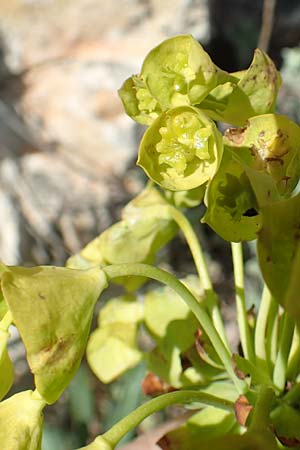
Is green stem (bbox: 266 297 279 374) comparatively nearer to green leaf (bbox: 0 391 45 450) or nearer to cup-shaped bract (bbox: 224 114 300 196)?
cup-shaped bract (bbox: 224 114 300 196)

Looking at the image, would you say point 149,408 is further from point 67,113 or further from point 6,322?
point 67,113

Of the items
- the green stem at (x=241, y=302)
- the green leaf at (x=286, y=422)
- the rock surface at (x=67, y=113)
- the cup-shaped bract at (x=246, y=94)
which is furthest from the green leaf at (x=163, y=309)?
the rock surface at (x=67, y=113)

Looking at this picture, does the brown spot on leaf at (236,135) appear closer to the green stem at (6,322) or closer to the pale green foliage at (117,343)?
the green stem at (6,322)

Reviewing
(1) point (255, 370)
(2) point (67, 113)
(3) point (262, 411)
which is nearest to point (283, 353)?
(1) point (255, 370)

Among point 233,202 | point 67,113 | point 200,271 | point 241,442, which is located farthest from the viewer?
point 67,113

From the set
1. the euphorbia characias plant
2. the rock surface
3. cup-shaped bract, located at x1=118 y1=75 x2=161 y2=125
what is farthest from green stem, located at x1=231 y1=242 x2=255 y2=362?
the rock surface

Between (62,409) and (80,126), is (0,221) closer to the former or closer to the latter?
(80,126)

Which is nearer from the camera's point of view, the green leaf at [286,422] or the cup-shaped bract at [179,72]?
the cup-shaped bract at [179,72]
